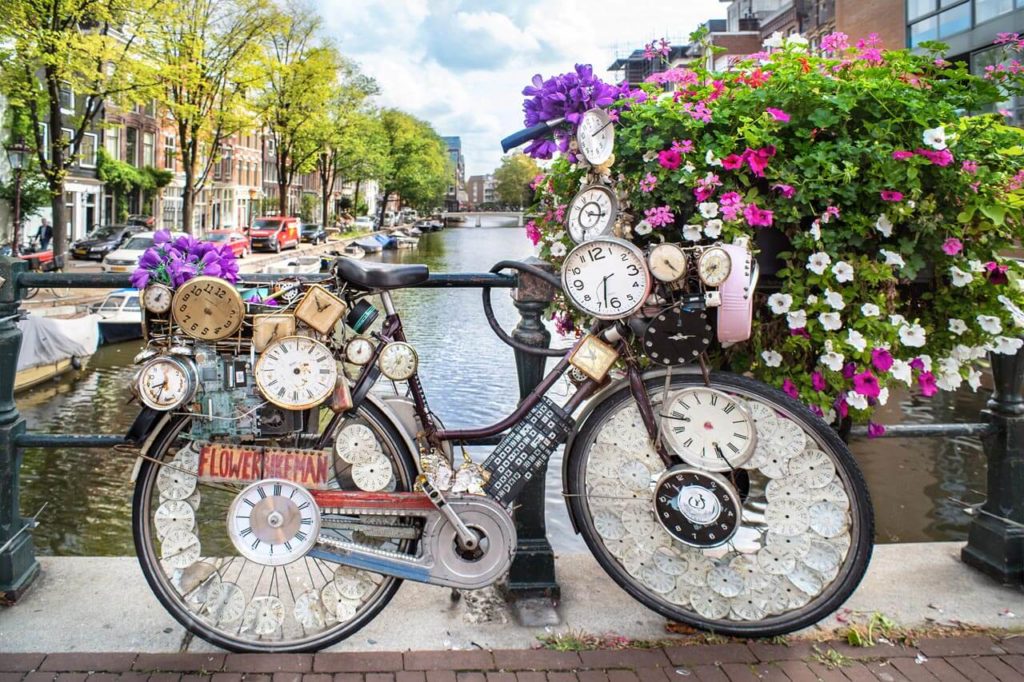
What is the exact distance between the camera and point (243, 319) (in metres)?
2.51

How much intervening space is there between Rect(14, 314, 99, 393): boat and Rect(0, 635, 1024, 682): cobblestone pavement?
468 inches

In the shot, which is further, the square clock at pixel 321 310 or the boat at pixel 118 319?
the boat at pixel 118 319

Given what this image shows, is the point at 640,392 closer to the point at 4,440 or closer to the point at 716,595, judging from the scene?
the point at 716,595

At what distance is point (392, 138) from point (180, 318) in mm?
75205

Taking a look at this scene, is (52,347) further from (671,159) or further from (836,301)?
(836,301)

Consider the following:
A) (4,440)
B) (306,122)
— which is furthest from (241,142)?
(4,440)

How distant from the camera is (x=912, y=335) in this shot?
8.43 ft

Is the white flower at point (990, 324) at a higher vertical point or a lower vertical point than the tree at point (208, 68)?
lower

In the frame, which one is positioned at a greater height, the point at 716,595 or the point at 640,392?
the point at 640,392

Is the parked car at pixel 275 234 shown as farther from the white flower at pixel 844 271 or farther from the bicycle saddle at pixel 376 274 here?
the white flower at pixel 844 271

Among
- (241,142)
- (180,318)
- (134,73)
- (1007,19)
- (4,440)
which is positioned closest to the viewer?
(180,318)

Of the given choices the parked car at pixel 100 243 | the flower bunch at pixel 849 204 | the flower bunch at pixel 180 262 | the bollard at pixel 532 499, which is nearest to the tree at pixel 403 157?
the parked car at pixel 100 243

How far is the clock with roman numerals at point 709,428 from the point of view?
2570mm

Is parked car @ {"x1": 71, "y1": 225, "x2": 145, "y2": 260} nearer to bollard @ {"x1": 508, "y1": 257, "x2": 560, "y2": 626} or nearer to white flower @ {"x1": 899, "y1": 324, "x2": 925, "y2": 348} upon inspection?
bollard @ {"x1": 508, "y1": 257, "x2": 560, "y2": 626}
